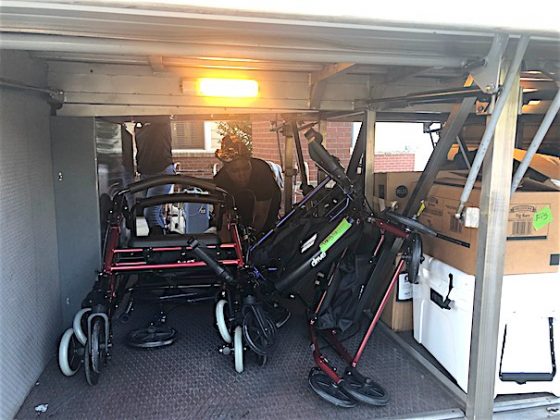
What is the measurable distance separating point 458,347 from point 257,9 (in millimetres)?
1925

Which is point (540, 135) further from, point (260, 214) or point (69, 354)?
point (260, 214)

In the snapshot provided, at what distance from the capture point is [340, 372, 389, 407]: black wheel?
2098mm

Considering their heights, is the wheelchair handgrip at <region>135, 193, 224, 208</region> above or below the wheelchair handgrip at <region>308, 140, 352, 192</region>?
below

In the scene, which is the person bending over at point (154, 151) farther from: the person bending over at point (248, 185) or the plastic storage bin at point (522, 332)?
the plastic storage bin at point (522, 332)

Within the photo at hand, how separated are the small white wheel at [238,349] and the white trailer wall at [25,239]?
1001 mm

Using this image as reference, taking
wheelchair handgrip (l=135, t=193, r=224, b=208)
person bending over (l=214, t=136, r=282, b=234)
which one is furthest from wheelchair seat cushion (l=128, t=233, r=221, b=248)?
person bending over (l=214, t=136, r=282, b=234)

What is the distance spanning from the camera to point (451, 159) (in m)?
3.70

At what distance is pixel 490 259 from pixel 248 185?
282 cm

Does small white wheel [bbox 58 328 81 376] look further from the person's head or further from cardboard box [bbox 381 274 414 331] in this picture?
the person's head

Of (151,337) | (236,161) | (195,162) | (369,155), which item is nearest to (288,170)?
(236,161)

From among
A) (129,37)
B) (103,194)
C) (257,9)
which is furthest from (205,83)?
(257,9)

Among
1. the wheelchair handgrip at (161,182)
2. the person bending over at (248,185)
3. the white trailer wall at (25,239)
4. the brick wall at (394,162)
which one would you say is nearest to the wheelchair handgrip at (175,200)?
the wheelchair handgrip at (161,182)

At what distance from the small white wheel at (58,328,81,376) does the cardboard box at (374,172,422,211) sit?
2.06 meters

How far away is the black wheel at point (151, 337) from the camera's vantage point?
2.69 m
